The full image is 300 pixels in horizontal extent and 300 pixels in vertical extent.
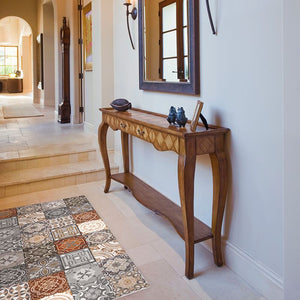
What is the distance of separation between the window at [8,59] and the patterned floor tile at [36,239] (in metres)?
16.5

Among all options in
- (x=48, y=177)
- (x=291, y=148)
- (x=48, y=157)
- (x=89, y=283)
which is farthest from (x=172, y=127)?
(x=48, y=157)

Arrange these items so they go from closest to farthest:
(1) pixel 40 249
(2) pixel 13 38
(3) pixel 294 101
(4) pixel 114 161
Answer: (3) pixel 294 101
(1) pixel 40 249
(4) pixel 114 161
(2) pixel 13 38

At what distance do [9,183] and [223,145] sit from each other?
2.35m

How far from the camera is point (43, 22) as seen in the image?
9281 millimetres

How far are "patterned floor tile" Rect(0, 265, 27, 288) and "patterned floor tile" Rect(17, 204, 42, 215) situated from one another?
906 mm

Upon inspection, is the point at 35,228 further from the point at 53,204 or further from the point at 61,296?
the point at 61,296

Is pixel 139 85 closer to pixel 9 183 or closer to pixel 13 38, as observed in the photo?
pixel 9 183

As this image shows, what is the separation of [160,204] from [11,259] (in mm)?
1140

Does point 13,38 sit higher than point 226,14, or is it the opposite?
point 13,38

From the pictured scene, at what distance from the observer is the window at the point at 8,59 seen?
16.5 metres

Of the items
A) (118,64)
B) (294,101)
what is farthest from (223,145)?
(118,64)

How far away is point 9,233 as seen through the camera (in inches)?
97.3

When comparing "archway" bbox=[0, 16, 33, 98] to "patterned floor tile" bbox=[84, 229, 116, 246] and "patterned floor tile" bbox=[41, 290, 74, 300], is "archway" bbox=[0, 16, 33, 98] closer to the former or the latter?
"patterned floor tile" bbox=[84, 229, 116, 246]

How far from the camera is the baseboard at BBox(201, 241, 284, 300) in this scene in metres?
1.67
